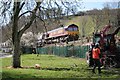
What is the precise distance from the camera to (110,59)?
28312 millimetres

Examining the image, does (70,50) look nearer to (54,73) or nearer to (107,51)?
(107,51)

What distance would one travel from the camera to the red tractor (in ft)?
92.7

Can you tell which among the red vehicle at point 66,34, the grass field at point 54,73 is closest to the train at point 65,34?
the red vehicle at point 66,34

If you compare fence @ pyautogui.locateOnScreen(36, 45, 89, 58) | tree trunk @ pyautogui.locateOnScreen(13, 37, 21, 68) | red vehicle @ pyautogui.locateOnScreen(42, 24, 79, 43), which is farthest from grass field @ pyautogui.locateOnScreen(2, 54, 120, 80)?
red vehicle @ pyautogui.locateOnScreen(42, 24, 79, 43)

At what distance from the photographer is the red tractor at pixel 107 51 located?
28.2m

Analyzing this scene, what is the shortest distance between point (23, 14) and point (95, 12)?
5755 centimetres

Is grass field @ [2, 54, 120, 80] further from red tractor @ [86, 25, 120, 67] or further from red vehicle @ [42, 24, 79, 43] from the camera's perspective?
red vehicle @ [42, 24, 79, 43]

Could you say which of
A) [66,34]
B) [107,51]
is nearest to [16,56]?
[107,51]

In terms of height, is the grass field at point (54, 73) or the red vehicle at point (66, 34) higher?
the red vehicle at point (66, 34)

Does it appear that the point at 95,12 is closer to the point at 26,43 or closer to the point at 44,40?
the point at 44,40

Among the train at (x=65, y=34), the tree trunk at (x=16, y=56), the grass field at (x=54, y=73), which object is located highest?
the train at (x=65, y=34)

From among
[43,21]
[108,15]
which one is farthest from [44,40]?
[43,21]

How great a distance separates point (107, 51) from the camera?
29.4 metres

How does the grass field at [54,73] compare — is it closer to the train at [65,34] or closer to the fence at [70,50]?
the fence at [70,50]
